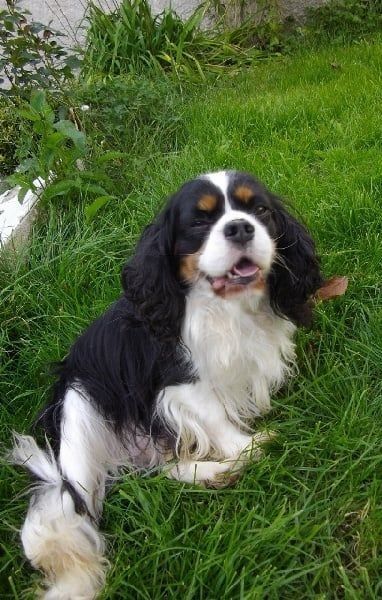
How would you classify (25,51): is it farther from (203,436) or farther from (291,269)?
(203,436)

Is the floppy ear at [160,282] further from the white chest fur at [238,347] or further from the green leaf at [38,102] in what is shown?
the green leaf at [38,102]

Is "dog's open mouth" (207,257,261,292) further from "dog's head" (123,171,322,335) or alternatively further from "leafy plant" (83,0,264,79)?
"leafy plant" (83,0,264,79)

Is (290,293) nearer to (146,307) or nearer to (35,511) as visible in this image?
(146,307)

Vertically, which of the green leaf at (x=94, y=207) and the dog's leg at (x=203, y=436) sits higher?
the green leaf at (x=94, y=207)

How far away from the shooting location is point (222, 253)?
163cm

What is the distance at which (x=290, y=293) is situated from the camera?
1.93 metres

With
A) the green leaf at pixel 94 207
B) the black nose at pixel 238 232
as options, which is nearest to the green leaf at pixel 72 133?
the green leaf at pixel 94 207

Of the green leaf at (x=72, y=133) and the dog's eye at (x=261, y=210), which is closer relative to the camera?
the dog's eye at (x=261, y=210)

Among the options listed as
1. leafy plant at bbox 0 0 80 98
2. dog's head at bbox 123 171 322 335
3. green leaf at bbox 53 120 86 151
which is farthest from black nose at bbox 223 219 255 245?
leafy plant at bbox 0 0 80 98

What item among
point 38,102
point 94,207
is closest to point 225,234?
point 94,207

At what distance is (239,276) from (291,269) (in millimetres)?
303

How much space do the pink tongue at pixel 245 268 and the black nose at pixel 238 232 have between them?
0.23 ft

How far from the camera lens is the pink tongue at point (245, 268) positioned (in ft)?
5.48

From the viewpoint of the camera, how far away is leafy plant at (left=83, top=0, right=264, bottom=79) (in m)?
5.00
